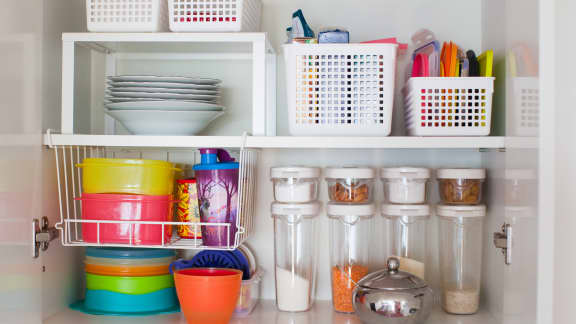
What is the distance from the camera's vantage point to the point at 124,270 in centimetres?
139

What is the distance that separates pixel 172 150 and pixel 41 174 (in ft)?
1.27

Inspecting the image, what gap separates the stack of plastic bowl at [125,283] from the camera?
139 cm

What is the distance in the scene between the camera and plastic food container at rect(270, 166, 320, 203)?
1.35m

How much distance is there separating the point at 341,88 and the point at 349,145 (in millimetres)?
128

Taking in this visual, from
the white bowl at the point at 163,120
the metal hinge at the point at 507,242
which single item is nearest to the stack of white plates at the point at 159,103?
the white bowl at the point at 163,120

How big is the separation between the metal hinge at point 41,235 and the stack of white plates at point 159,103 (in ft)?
0.94

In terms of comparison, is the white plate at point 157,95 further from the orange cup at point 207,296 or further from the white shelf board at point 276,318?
the white shelf board at point 276,318

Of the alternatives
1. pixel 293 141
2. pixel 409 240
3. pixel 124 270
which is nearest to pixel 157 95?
pixel 293 141

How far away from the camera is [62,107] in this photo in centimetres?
131

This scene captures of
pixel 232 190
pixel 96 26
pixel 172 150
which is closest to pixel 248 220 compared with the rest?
pixel 232 190

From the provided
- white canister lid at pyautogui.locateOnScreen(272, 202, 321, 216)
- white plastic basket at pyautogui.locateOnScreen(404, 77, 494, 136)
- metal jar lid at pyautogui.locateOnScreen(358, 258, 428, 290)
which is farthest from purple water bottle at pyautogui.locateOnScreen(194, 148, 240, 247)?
white plastic basket at pyautogui.locateOnScreen(404, 77, 494, 136)

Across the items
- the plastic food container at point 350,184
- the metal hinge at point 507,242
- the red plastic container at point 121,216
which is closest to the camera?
the metal hinge at point 507,242

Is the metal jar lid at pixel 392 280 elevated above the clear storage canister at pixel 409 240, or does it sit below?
below

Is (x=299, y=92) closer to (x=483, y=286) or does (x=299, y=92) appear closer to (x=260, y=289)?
(x=260, y=289)
